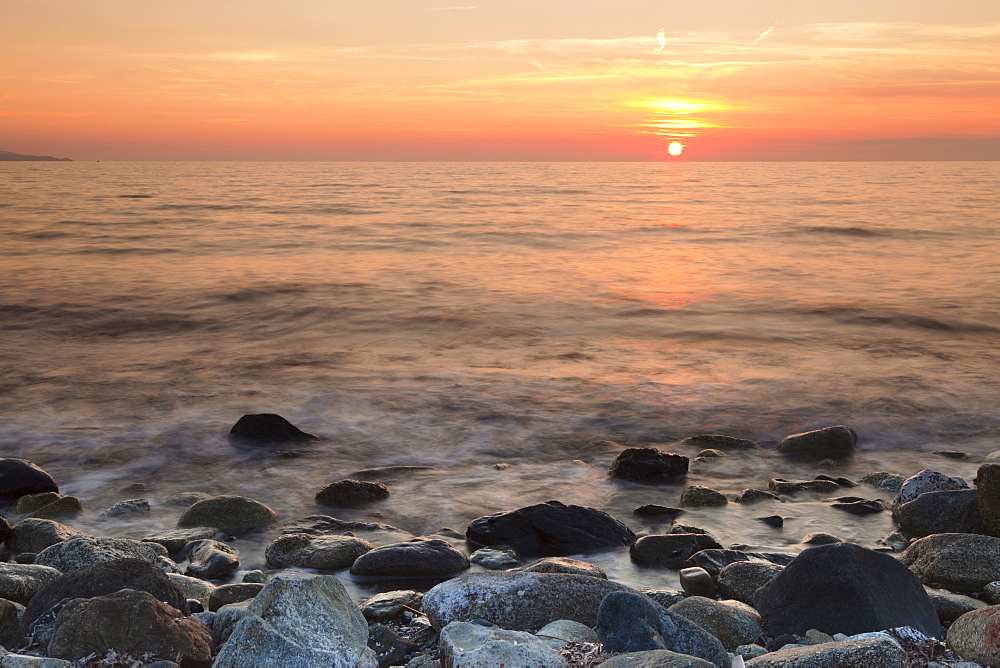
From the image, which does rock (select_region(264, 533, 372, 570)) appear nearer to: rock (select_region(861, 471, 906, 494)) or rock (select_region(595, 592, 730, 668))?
rock (select_region(595, 592, 730, 668))

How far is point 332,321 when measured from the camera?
16.3 meters

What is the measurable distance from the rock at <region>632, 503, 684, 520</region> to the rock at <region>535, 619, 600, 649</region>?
8.64 feet

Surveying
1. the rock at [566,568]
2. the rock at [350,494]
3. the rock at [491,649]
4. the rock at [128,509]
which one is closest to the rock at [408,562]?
the rock at [566,568]

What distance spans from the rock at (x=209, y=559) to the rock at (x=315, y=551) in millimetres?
262

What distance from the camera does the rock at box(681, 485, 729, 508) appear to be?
20.9ft

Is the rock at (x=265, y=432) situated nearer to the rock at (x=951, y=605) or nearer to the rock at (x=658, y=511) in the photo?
the rock at (x=658, y=511)

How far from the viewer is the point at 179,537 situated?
5.51m

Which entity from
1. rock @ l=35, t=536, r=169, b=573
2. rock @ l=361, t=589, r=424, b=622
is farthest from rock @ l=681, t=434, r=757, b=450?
rock @ l=35, t=536, r=169, b=573

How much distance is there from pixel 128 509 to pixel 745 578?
15.7 ft

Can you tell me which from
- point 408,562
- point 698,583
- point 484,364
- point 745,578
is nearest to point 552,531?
point 408,562

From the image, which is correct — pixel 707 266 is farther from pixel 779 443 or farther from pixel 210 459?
pixel 210 459

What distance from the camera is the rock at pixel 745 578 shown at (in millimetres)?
4434

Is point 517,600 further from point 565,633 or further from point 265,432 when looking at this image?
point 265,432

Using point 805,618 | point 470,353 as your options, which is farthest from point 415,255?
point 805,618
